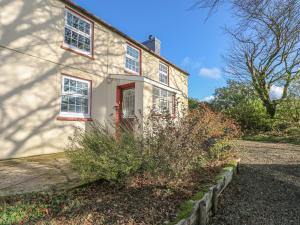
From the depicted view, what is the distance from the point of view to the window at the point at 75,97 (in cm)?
966

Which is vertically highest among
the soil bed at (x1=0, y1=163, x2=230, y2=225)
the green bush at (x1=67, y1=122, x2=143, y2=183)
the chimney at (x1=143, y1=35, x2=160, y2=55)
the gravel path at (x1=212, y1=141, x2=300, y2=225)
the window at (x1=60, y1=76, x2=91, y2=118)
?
the chimney at (x1=143, y1=35, x2=160, y2=55)

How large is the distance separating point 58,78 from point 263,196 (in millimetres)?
7684

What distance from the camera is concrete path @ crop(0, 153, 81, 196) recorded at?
4598 millimetres

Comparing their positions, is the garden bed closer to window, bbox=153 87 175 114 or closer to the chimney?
window, bbox=153 87 175 114

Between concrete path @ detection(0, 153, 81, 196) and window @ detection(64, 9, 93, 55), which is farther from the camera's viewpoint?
window @ detection(64, 9, 93, 55)

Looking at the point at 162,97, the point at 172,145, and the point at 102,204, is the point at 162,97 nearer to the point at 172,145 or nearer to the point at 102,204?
the point at 172,145

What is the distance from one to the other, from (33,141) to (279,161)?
27.2 ft

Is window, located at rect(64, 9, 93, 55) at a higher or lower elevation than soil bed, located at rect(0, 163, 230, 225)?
higher

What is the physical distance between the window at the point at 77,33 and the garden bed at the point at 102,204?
23.4ft

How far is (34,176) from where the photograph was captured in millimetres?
5496

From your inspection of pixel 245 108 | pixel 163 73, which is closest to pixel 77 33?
pixel 163 73

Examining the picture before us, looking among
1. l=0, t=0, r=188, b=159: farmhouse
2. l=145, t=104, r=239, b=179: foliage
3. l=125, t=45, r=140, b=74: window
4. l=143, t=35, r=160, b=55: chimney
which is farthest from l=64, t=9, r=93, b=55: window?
l=143, t=35, r=160, b=55: chimney

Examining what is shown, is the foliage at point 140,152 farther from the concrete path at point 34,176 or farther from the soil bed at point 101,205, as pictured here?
the concrete path at point 34,176

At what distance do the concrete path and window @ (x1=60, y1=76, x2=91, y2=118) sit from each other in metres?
2.79
